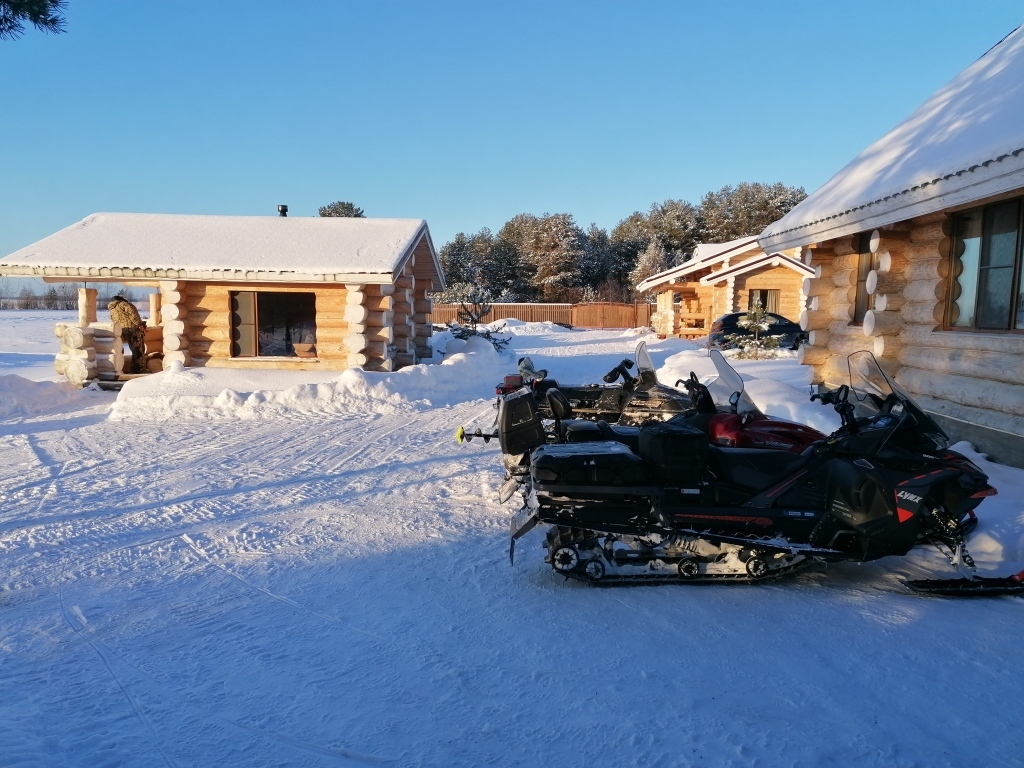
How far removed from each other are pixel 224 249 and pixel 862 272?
11.2 metres

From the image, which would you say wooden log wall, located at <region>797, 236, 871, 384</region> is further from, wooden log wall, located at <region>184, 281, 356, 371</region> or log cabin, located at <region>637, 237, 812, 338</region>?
log cabin, located at <region>637, 237, 812, 338</region>

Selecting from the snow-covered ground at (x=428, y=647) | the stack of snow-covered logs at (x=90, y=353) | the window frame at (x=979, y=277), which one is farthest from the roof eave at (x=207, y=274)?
the window frame at (x=979, y=277)

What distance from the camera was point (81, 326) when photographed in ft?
45.6

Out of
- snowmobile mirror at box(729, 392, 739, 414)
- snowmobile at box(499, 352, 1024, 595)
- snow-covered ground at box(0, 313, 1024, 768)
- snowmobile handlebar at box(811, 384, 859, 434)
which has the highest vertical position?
snowmobile handlebar at box(811, 384, 859, 434)

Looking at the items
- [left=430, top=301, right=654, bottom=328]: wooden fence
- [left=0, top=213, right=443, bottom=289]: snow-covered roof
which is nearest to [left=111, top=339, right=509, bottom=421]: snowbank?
[left=0, top=213, right=443, bottom=289]: snow-covered roof

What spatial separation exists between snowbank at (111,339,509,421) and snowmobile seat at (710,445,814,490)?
7660 mm

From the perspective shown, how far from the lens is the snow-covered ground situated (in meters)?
2.84

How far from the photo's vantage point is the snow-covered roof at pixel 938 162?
558cm

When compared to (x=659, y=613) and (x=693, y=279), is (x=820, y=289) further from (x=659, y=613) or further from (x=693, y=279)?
(x=693, y=279)

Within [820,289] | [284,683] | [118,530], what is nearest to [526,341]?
[820,289]

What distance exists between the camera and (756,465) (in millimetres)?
4574

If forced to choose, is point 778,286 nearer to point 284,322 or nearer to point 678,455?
point 284,322

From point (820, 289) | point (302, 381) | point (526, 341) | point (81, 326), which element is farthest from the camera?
point (526, 341)

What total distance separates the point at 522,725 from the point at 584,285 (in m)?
52.9
